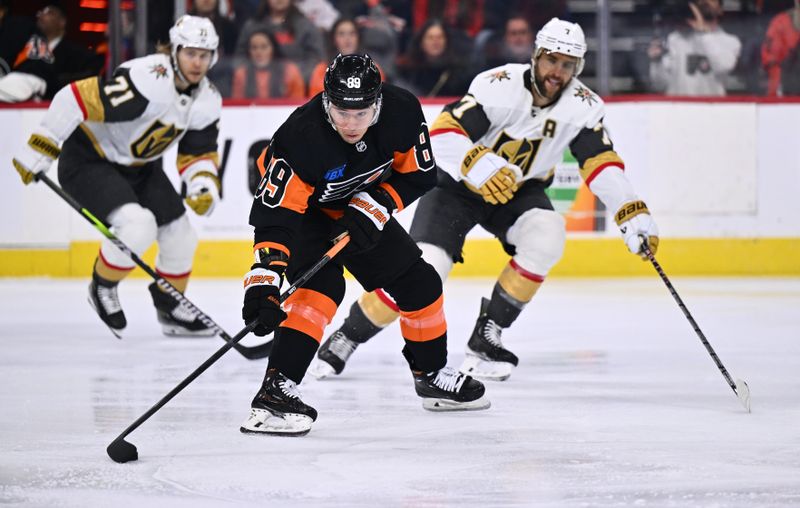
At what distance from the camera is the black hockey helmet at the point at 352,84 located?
8.87ft

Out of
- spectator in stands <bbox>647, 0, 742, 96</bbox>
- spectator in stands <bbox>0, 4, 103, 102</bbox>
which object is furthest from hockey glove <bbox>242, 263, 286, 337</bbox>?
spectator in stands <bbox>647, 0, 742, 96</bbox>

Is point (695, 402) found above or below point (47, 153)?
below

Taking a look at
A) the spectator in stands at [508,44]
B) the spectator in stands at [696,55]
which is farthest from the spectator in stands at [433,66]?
the spectator in stands at [696,55]

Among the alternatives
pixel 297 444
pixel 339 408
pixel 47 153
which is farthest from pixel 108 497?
pixel 47 153

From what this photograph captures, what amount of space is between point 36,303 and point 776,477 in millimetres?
4001

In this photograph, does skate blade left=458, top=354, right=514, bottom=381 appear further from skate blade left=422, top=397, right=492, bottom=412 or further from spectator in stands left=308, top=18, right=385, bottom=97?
spectator in stands left=308, top=18, right=385, bottom=97

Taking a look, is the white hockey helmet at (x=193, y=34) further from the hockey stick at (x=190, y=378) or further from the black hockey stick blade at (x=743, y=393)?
the black hockey stick blade at (x=743, y=393)

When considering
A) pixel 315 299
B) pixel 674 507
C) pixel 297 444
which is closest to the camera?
pixel 674 507

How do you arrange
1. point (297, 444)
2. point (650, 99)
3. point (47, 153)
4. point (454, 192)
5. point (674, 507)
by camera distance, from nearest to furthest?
point (674, 507) → point (297, 444) → point (454, 192) → point (47, 153) → point (650, 99)

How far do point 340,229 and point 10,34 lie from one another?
14.7 feet

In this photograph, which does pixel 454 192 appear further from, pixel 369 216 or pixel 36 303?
pixel 36 303

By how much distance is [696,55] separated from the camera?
6.73 meters

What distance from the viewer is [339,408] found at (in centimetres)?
323

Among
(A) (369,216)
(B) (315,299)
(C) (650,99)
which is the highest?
(A) (369,216)
